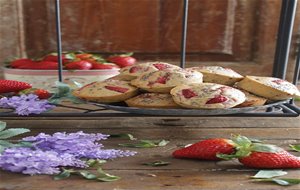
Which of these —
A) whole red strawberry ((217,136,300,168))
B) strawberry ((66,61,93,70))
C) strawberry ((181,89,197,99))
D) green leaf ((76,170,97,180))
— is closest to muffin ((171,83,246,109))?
strawberry ((181,89,197,99))

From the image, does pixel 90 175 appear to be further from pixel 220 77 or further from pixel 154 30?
pixel 154 30

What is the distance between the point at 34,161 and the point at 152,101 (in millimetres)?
Result: 236

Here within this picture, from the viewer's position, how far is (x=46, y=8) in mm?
1732

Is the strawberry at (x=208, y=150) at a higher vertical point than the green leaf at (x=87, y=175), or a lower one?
higher

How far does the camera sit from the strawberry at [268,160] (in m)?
0.55

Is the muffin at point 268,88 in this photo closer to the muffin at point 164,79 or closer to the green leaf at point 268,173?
the muffin at point 164,79

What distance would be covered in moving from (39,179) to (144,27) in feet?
4.41

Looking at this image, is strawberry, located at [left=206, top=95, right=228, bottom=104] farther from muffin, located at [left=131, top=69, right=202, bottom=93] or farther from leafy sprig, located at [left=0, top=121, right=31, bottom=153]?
leafy sprig, located at [left=0, top=121, right=31, bottom=153]

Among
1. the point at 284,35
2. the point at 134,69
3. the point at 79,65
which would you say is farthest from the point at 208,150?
the point at 79,65

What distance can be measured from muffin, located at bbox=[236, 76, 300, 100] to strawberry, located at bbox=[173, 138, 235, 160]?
0.17 m

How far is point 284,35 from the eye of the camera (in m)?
0.96

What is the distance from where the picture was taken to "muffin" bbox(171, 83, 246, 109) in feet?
2.14

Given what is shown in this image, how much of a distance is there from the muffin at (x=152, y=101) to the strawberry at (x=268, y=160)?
0.57 feet

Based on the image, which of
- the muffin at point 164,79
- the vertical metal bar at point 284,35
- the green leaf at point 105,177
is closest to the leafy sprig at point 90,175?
the green leaf at point 105,177
